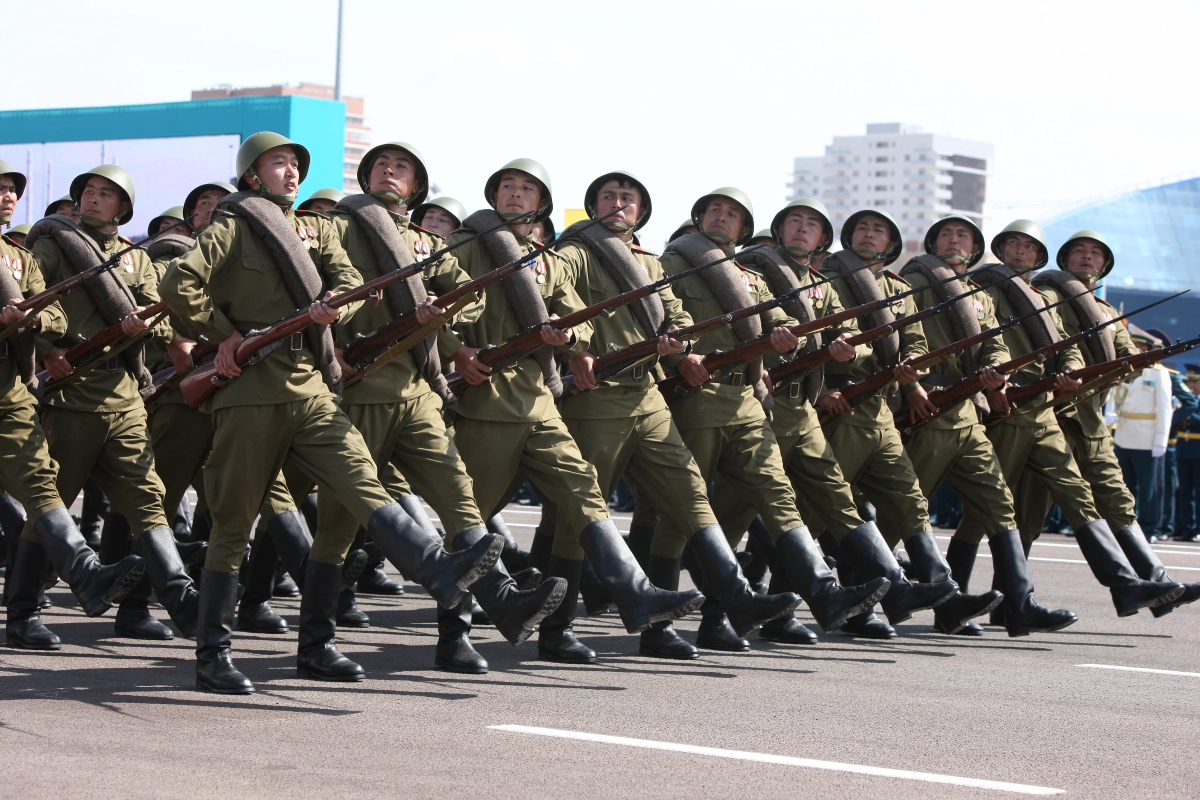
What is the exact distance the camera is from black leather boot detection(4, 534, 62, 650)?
7113 millimetres

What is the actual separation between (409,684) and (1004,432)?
410 centimetres

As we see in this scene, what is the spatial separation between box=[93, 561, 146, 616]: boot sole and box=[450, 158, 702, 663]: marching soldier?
1.47m

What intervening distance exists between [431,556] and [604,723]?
36.1 inches

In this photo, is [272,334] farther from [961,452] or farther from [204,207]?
[961,452]

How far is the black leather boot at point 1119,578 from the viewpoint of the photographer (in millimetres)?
8656

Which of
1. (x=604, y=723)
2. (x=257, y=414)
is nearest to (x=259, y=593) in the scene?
(x=257, y=414)

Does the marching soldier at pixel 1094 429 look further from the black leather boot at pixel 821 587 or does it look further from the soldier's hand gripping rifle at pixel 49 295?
the soldier's hand gripping rifle at pixel 49 295

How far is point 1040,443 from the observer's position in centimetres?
893

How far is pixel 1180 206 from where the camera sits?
6200cm

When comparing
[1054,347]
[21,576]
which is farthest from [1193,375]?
[21,576]

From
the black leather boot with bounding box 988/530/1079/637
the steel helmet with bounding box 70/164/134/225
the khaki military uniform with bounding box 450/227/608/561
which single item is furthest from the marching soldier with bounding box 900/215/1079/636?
the steel helmet with bounding box 70/164/134/225

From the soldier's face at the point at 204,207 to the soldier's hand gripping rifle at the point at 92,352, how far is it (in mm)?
1490

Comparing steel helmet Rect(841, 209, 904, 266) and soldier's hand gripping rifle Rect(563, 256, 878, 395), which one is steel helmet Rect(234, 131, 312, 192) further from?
steel helmet Rect(841, 209, 904, 266)

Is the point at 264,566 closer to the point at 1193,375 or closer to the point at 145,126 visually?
the point at 1193,375
